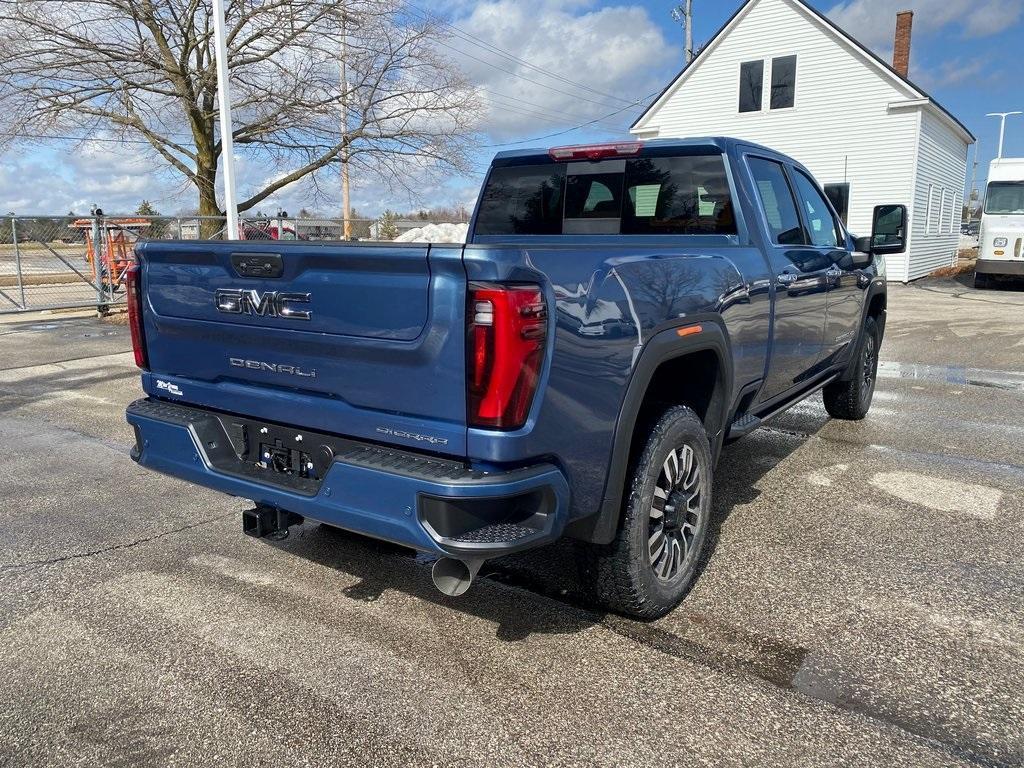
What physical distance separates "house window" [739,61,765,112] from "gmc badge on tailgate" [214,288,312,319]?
23.0m

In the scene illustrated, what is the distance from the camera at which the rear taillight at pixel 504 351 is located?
2.39m

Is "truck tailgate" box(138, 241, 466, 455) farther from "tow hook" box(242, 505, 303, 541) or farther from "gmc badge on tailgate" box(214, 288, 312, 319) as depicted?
"tow hook" box(242, 505, 303, 541)

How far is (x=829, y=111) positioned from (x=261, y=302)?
22.4m

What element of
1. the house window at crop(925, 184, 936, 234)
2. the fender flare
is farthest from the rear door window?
the house window at crop(925, 184, 936, 234)

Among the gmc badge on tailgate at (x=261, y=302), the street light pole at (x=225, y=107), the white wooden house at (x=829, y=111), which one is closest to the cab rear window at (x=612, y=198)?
the gmc badge on tailgate at (x=261, y=302)

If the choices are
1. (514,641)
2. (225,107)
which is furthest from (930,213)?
(514,641)

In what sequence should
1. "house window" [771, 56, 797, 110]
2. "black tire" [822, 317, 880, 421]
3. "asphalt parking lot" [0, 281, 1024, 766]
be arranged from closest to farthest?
"asphalt parking lot" [0, 281, 1024, 766] → "black tire" [822, 317, 880, 421] → "house window" [771, 56, 797, 110]

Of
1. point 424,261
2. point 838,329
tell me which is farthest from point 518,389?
point 838,329

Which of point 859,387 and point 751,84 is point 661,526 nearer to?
point 859,387

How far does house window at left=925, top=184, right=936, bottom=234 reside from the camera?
898 inches

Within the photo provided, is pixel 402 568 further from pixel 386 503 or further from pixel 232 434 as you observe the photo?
pixel 386 503

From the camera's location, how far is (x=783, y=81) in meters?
22.7

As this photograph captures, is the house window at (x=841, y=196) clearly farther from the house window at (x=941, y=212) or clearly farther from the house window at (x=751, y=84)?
the house window at (x=941, y=212)

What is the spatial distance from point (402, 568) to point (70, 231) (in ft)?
43.3
